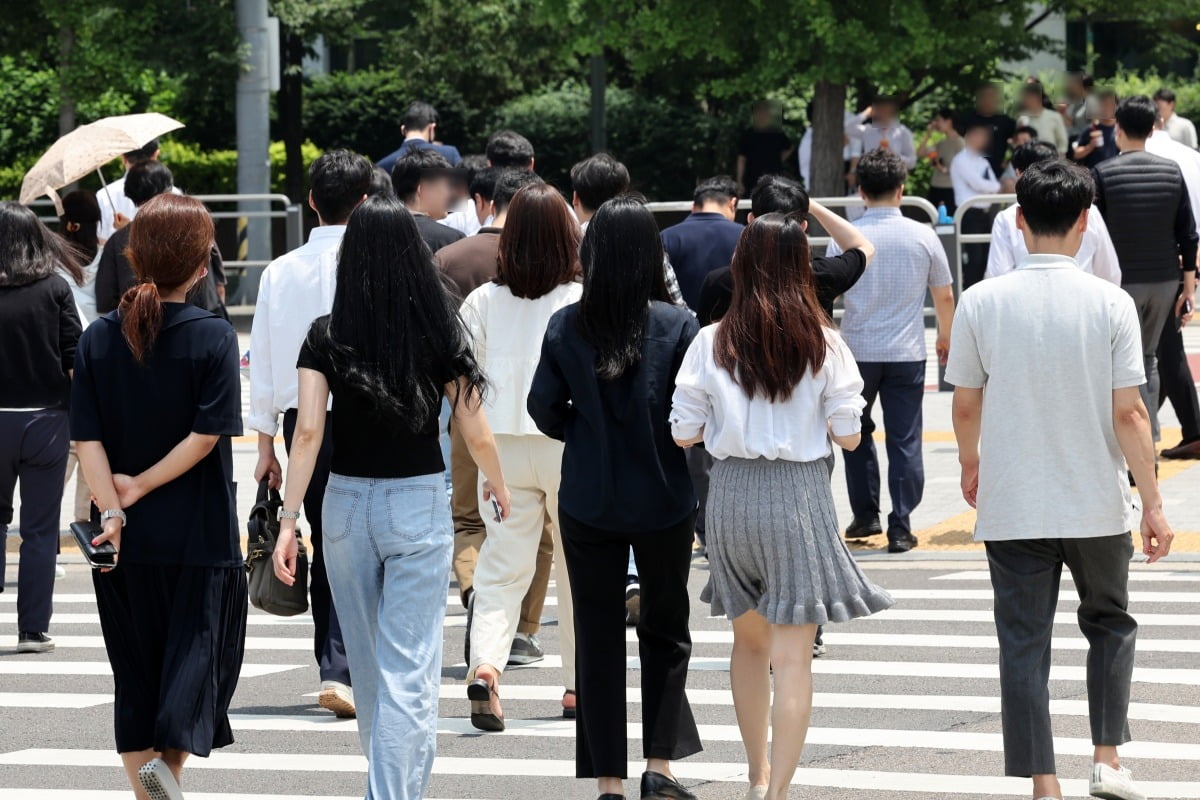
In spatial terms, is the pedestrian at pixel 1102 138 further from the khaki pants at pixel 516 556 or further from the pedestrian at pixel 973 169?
the khaki pants at pixel 516 556

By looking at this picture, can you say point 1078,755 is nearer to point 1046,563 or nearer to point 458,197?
point 1046,563

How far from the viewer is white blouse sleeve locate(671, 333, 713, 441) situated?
5699mm

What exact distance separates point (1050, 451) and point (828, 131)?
2028cm

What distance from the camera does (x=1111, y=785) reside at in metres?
5.71

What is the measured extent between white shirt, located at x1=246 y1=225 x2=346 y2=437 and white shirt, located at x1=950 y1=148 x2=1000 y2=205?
13.2 metres

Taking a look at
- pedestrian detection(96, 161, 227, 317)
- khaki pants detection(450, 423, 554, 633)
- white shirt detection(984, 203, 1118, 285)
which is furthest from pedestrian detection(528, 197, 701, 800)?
white shirt detection(984, 203, 1118, 285)

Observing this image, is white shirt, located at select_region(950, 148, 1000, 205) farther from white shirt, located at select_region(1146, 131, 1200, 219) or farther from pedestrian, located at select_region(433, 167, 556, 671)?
pedestrian, located at select_region(433, 167, 556, 671)

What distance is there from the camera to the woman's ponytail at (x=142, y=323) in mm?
5453

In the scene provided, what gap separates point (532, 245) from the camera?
22.4 ft

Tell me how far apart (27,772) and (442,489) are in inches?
80.9

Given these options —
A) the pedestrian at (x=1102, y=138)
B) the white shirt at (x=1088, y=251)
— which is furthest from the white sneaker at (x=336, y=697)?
the pedestrian at (x=1102, y=138)

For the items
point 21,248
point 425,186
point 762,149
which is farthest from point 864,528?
point 762,149

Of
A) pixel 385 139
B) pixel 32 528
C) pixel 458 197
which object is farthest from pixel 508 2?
pixel 32 528

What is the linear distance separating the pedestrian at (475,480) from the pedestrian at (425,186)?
1.82 feet
